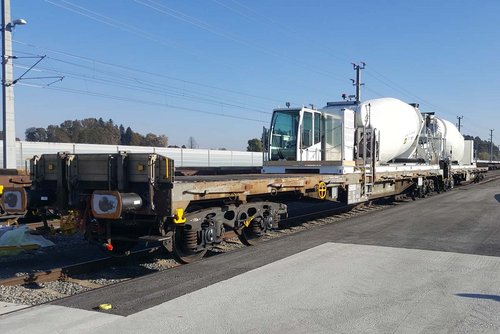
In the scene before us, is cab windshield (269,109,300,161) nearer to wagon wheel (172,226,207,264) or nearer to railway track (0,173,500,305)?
railway track (0,173,500,305)

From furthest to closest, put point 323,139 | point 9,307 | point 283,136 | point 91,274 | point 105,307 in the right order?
point 323,139, point 283,136, point 91,274, point 9,307, point 105,307

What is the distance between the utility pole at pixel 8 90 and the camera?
20219mm

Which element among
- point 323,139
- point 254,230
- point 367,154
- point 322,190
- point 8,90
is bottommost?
point 254,230

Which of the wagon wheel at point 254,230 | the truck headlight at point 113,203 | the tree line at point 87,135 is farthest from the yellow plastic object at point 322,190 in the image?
the tree line at point 87,135

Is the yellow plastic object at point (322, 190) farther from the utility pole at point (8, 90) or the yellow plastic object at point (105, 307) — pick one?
the utility pole at point (8, 90)

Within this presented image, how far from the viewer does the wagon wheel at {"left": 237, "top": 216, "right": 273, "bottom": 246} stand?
31.3ft

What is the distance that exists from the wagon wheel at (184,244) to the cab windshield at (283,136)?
23.2 feet

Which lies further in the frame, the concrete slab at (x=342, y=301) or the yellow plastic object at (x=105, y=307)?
the yellow plastic object at (x=105, y=307)

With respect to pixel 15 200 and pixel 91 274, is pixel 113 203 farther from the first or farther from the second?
pixel 15 200

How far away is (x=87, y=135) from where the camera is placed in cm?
7631

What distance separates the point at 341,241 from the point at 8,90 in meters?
16.7

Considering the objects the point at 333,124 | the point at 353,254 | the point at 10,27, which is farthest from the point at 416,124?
the point at 10,27

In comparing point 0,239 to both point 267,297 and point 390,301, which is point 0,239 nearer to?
point 267,297

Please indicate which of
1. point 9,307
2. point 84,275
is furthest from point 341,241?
point 9,307
